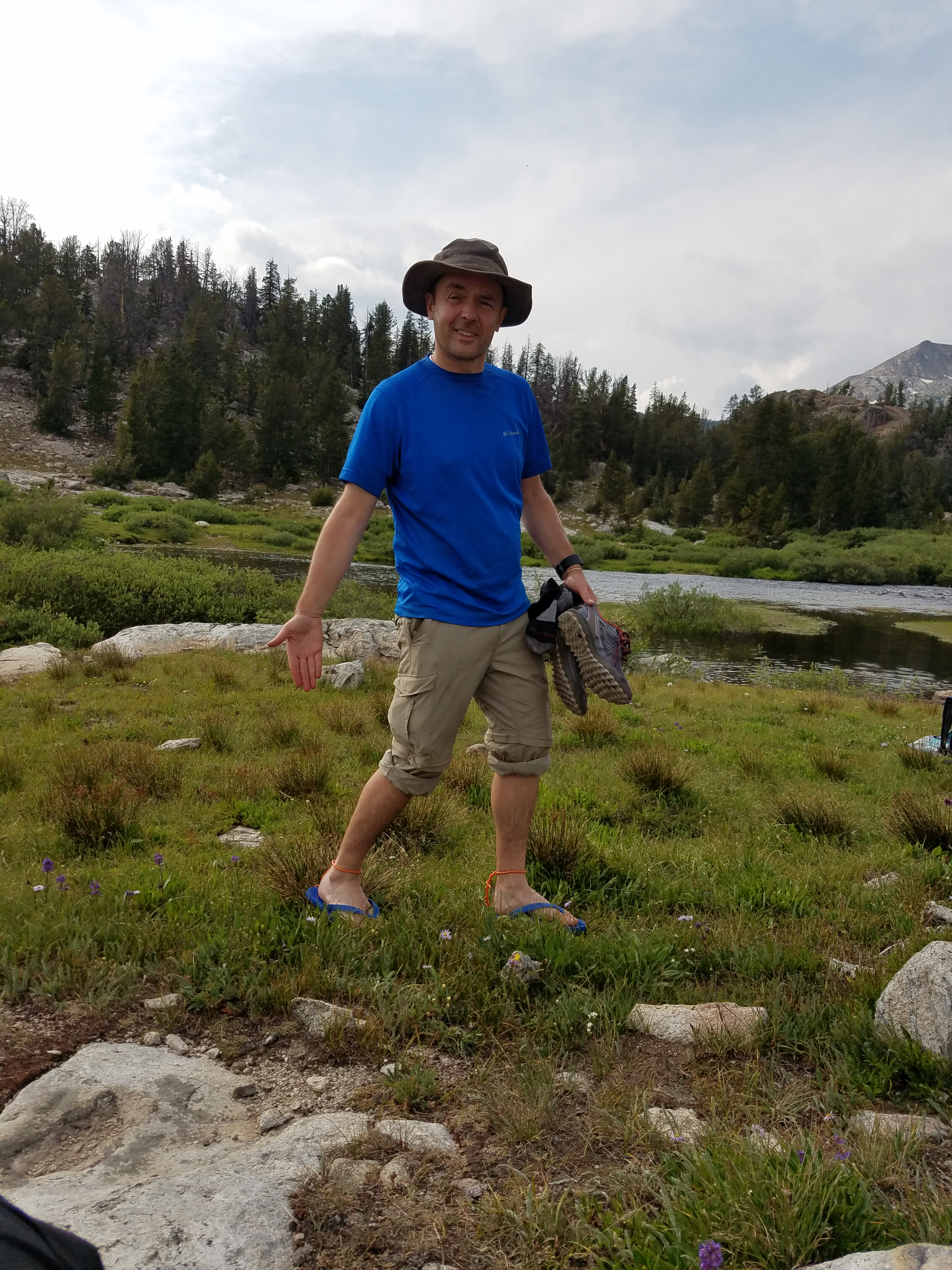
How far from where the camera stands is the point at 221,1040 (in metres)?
2.39

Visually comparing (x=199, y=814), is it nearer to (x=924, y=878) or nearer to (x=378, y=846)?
(x=378, y=846)

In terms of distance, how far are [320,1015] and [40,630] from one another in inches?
478

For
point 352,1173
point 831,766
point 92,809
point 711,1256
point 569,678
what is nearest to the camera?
point 711,1256

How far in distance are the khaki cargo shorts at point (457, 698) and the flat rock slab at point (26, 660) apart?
25.2ft

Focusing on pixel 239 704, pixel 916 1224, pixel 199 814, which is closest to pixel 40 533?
pixel 239 704

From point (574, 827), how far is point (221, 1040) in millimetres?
2153

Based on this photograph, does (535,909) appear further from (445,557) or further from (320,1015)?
(445,557)

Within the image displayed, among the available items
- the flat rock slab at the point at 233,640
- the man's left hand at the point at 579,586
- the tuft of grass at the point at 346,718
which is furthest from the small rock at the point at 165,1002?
the flat rock slab at the point at 233,640

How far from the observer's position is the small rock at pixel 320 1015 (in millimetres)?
2418

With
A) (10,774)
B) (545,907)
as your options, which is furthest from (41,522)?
(545,907)

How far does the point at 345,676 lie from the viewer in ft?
31.1

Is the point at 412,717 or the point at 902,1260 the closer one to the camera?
the point at 902,1260

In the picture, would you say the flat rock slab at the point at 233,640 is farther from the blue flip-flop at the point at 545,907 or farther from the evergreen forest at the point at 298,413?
the evergreen forest at the point at 298,413

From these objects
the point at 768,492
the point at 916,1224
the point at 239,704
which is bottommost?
the point at 239,704
